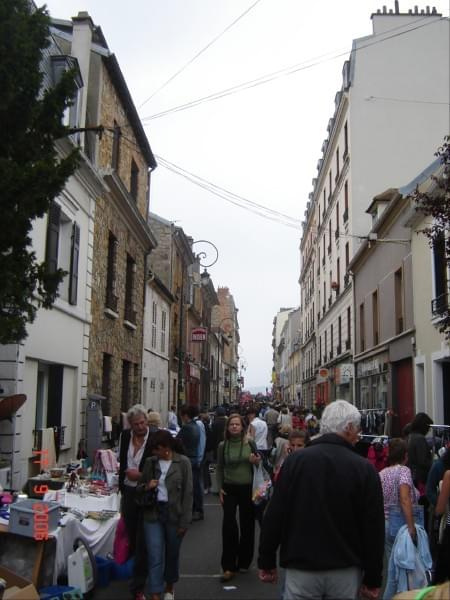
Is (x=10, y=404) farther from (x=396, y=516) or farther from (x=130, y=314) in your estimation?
(x=130, y=314)

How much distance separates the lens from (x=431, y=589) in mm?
3096

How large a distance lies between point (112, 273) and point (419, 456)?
35.9ft

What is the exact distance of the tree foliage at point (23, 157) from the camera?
582 centimetres

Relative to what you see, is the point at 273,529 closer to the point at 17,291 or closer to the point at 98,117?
the point at 17,291

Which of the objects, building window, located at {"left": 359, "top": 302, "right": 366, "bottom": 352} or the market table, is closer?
the market table

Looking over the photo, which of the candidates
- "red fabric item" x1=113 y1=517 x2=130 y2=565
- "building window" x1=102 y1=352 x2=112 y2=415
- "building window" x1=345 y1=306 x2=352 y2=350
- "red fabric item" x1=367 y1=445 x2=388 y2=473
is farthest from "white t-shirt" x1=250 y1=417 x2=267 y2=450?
"building window" x1=345 y1=306 x2=352 y2=350

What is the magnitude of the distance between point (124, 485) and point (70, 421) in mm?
7459

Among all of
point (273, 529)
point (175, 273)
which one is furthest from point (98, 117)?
point (175, 273)

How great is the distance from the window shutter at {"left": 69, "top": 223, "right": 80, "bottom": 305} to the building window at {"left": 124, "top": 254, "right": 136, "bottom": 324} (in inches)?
219

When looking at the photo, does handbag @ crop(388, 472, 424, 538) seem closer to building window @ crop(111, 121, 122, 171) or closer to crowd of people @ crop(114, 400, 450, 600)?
crowd of people @ crop(114, 400, 450, 600)

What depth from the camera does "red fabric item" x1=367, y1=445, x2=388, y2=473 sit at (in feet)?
30.8

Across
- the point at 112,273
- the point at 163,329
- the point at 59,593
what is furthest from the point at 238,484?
the point at 163,329

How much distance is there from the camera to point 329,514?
11.3 ft

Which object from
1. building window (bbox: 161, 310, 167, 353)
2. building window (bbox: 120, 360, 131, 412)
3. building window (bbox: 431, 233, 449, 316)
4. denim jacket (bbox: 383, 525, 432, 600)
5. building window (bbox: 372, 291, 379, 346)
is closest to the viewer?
denim jacket (bbox: 383, 525, 432, 600)
